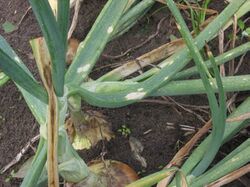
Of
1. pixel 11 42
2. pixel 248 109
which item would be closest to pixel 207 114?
pixel 248 109

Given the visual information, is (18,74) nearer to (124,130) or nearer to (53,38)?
(53,38)

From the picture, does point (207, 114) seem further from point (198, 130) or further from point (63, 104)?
point (63, 104)

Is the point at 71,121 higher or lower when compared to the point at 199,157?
higher

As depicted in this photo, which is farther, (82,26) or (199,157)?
(82,26)

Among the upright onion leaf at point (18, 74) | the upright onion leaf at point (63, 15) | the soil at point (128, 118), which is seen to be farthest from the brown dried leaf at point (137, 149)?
the upright onion leaf at point (63, 15)

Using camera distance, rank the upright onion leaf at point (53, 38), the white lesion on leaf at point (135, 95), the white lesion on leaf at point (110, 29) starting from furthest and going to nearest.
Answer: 1. the white lesion on leaf at point (110, 29)
2. the white lesion on leaf at point (135, 95)
3. the upright onion leaf at point (53, 38)

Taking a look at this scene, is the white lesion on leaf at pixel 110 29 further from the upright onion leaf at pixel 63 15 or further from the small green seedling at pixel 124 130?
the small green seedling at pixel 124 130

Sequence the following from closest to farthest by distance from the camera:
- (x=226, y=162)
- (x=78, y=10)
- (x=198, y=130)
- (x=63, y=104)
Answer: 1. (x=63, y=104)
2. (x=226, y=162)
3. (x=198, y=130)
4. (x=78, y=10)
